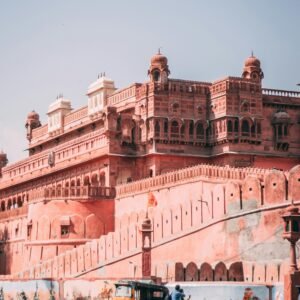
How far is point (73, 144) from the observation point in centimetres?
5388

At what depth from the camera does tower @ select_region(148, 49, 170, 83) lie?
4728cm

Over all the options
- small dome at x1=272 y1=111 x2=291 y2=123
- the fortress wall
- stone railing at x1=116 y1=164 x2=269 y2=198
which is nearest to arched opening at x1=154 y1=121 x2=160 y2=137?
stone railing at x1=116 y1=164 x2=269 y2=198

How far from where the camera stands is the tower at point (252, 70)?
48.4m

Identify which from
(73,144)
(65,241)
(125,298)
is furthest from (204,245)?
(73,144)

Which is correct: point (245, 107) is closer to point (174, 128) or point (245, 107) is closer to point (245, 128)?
point (245, 128)

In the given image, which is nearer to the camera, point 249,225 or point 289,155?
point 249,225

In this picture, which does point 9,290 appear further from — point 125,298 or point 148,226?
point 125,298

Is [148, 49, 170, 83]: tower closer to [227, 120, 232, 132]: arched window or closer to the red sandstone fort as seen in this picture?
the red sandstone fort

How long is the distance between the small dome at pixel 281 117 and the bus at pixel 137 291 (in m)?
23.9

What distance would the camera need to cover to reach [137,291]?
24.2m

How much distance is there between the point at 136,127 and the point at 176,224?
12292mm

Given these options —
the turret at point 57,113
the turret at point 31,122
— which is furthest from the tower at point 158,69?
the turret at point 31,122

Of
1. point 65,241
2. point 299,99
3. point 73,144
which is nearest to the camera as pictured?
point 65,241

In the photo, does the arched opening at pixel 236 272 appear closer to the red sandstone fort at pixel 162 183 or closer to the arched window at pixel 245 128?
the red sandstone fort at pixel 162 183
